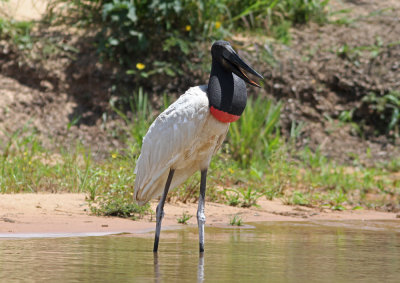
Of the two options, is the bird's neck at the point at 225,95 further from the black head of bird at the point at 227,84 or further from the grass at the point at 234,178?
the grass at the point at 234,178

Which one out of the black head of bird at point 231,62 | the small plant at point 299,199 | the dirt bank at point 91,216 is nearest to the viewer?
the black head of bird at point 231,62

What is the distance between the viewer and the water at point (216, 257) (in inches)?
135

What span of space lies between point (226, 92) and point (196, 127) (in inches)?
12.2

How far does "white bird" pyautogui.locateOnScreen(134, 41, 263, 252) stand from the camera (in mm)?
4387

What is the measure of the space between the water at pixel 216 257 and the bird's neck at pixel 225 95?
0.92 m

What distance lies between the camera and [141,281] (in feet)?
10.7

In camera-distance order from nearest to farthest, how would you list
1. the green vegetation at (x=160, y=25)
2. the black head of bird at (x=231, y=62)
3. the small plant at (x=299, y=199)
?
1. the black head of bird at (x=231, y=62)
2. the small plant at (x=299, y=199)
3. the green vegetation at (x=160, y=25)

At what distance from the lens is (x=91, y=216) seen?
19.2 feet

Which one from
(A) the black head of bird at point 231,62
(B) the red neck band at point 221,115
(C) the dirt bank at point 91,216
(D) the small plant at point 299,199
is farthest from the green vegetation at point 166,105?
(A) the black head of bird at point 231,62

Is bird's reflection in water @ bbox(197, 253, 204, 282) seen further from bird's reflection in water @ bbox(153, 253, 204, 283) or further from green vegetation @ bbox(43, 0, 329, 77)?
green vegetation @ bbox(43, 0, 329, 77)

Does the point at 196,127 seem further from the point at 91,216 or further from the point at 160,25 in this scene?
the point at 160,25

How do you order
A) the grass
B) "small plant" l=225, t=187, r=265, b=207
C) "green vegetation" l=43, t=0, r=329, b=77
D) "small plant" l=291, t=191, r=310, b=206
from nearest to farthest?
the grass → "small plant" l=225, t=187, r=265, b=207 → "small plant" l=291, t=191, r=310, b=206 → "green vegetation" l=43, t=0, r=329, b=77

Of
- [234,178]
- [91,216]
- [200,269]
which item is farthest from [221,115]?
[234,178]

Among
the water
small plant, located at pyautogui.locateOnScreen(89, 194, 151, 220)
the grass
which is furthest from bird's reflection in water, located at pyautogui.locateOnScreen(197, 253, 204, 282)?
small plant, located at pyautogui.locateOnScreen(89, 194, 151, 220)
